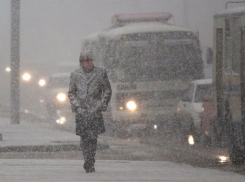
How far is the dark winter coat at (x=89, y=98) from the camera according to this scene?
8.55 m

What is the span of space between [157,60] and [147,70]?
0.45 m

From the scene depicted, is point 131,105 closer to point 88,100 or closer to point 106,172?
point 106,172

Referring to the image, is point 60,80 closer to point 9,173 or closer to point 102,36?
point 102,36

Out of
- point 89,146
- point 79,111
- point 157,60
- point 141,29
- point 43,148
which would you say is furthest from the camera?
point 141,29

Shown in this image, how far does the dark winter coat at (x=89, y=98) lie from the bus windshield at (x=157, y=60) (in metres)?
9.49

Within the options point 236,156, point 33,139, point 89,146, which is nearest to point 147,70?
point 33,139

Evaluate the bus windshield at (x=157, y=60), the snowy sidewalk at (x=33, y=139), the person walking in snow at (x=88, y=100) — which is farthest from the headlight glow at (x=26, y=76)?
the person walking in snow at (x=88, y=100)

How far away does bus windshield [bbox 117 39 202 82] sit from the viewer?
60.1ft

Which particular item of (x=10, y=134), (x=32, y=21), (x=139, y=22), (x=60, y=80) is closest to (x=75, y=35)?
(x=32, y=21)

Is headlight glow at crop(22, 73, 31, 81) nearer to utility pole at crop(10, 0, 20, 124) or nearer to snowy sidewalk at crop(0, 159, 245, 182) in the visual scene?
utility pole at crop(10, 0, 20, 124)

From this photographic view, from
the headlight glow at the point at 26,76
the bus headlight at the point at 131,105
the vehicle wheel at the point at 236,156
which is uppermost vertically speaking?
the headlight glow at the point at 26,76

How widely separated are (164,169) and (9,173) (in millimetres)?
2204

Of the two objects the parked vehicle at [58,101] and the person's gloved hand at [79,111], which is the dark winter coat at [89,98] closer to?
the person's gloved hand at [79,111]

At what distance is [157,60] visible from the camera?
733 inches
